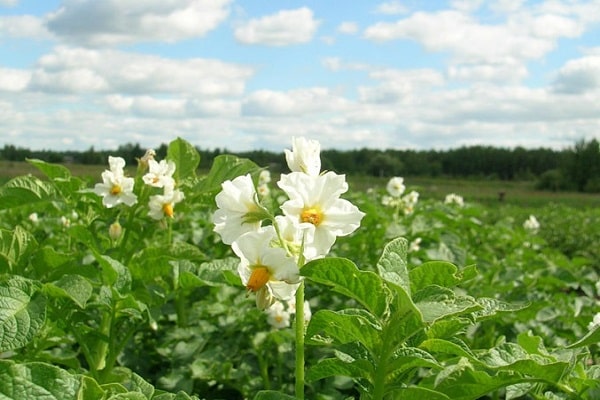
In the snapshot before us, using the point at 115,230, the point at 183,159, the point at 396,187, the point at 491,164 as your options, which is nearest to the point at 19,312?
the point at 115,230

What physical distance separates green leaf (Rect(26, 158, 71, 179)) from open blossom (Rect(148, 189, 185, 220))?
1.02 feet

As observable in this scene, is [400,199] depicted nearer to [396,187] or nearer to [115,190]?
[396,187]

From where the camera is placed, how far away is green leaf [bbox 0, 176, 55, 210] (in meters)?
2.46

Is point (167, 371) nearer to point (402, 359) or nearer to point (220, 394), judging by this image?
point (220, 394)

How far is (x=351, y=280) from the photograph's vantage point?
1212 millimetres

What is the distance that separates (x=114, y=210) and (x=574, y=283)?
8.32 feet

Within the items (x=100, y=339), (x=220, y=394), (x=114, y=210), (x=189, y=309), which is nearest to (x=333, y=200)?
(x=100, y=339)

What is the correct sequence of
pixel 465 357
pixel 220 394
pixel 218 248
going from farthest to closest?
pixel 218 248 < pixel 220 394 < pixel 465 357

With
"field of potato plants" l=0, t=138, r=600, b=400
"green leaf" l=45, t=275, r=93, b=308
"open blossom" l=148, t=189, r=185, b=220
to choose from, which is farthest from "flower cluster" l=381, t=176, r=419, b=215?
"green leaf" l=45, t=275, r=93, b=308

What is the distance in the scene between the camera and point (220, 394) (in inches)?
124

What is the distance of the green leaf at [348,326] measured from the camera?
125cm

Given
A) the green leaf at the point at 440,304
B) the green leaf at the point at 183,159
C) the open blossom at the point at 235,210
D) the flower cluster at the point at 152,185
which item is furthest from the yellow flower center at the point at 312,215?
the green leaf at the point at 183,159

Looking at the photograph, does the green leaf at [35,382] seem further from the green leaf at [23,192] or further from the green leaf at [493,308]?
the green leaf at [23,192]

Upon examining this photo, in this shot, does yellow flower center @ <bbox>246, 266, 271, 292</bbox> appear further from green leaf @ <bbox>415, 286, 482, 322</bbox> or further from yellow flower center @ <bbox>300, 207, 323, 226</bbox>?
green leaf @ <bbox>415, 286, 482, 322</bbox>
